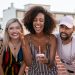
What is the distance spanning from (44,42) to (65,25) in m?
0.39

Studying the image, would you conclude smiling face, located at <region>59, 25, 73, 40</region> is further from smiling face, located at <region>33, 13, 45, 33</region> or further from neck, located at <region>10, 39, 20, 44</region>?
neck, located at <region>10, 39, 20, 44</region>

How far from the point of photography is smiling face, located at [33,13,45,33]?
4.64 m

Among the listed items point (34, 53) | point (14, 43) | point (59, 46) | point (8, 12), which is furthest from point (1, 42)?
point (8, 12)

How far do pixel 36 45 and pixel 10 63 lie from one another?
0.46 meters

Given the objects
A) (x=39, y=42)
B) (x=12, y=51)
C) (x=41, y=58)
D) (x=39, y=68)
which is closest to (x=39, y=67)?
(x=39, y=68)

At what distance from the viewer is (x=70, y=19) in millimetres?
4773

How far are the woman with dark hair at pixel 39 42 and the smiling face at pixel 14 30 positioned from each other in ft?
0.31

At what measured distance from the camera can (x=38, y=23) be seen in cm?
464

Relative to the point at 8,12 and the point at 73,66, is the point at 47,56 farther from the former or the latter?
the point at 8,12

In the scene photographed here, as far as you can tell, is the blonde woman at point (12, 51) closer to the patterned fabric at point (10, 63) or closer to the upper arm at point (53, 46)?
the patterned fabric at point (10, 63)

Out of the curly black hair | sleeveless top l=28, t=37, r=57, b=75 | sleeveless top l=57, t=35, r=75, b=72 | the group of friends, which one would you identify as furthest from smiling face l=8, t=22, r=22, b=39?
sleeveless top l=57, t=35, r=75, b=72

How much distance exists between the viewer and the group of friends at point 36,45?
4672mm

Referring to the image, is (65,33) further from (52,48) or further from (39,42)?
(39,42)

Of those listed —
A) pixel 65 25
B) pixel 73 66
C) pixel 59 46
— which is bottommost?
pixel 73 66
